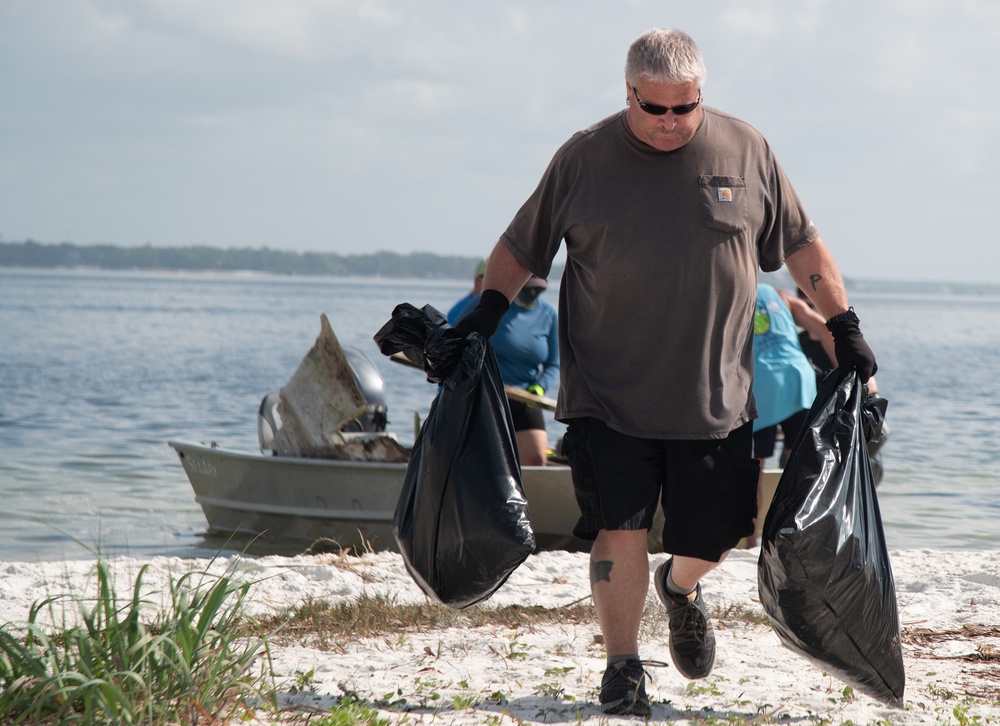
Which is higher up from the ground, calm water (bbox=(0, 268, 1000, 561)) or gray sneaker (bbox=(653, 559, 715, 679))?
gray sneaker (bbox=(653, 559, 715, 679))

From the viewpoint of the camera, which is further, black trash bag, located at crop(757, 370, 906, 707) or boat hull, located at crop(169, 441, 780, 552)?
boat hull, located at crop(169, 441, 780, 552)

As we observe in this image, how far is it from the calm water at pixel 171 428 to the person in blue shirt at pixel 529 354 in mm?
689

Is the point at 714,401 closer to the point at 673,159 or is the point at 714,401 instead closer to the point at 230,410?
the point at 673,159

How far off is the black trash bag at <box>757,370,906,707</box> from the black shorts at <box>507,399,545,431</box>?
4.06 meters

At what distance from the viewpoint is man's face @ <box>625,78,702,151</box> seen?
9.87ft

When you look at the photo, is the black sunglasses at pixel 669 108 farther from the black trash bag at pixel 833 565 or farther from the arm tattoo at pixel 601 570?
the arm tattoo at pixel 601 570

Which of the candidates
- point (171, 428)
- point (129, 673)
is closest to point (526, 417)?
point (129, 673)

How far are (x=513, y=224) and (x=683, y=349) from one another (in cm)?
68

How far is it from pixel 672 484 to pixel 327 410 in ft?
16.3

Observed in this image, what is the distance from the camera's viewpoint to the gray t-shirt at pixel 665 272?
311 cm

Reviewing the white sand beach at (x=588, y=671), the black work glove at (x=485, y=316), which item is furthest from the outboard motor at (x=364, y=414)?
the black work glove at (x=485, y=316)

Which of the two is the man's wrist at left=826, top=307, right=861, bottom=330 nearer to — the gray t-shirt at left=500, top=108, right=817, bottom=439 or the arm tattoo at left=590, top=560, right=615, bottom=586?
the gray t-shirt at left=500, top=108, right=817, bottom=439

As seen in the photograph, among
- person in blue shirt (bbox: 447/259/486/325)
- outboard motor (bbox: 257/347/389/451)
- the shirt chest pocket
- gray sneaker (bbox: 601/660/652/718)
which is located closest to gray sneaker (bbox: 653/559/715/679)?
gray sneaker (bbox: 601/660/652/718)

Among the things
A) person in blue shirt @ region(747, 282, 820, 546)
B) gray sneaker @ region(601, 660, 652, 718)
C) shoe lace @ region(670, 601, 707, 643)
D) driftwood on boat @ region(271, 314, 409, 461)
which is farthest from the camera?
driftwood on boat @ region(271, 314, 409, 461)
